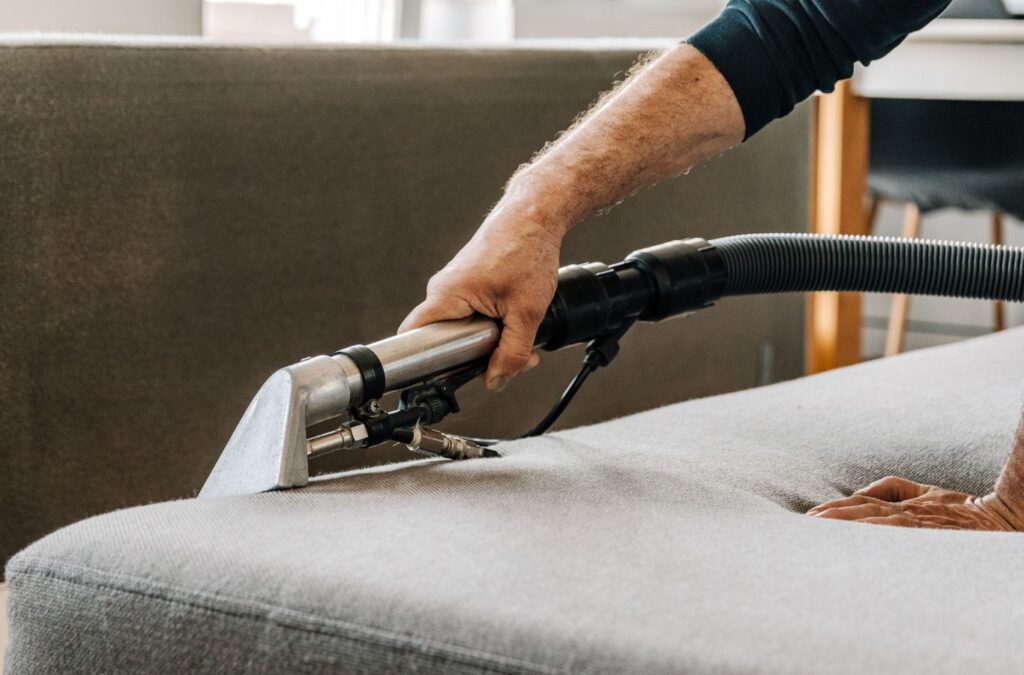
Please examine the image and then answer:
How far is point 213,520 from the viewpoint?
0.68m

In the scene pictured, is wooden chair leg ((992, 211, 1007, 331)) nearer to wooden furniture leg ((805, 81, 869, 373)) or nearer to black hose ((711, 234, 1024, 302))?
wooden furniture leg ((805, 81, 869, 373))

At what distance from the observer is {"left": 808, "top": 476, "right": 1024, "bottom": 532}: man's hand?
82cm

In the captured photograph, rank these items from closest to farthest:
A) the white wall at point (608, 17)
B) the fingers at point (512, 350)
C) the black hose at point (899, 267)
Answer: the fingers at point (512, 350), the black hose at point (899, 267), the white wall at point (608, 17)

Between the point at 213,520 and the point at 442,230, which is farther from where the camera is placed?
the point at 442,230

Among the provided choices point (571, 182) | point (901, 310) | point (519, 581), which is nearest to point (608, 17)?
point (901, 310)

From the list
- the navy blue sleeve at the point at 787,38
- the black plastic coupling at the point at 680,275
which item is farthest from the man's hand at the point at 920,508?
the navy blue sleeve at the point at 787,38

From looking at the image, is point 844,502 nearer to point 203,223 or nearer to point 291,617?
point 291,617

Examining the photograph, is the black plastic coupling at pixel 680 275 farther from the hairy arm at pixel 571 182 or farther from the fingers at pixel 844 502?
the fingers at pixel 844 502

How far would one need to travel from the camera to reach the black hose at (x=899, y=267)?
1101 mm

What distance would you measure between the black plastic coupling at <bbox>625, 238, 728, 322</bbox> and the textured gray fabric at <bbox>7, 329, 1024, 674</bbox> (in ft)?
0.48

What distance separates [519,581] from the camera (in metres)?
0.58

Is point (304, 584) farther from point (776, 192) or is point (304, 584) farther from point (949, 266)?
point (776, 192)

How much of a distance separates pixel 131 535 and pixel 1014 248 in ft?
2.68

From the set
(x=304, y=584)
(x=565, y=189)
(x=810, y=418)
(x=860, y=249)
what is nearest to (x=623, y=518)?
(x=304, y=584)
